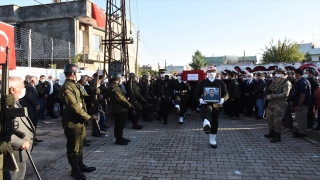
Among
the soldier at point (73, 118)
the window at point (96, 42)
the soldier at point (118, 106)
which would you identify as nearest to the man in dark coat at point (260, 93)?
the soldier at point (118, 106)

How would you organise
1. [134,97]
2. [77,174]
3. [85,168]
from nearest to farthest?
[77,174] → [85,168] → [134,97]

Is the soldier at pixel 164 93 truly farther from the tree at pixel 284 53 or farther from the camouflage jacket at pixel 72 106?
the tree at pixel 284 53

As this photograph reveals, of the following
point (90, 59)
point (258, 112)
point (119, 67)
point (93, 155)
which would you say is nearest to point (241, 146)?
point (93, 155)

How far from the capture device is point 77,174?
4.43 meters

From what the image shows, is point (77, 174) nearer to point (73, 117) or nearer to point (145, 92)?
point (73, 117)

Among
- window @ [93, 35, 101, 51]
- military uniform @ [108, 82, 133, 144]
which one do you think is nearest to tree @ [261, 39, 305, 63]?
window @ [93, 35, 101, 51]

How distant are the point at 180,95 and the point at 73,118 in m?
5.97

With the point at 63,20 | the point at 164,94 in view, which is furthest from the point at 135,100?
the point at 63,20

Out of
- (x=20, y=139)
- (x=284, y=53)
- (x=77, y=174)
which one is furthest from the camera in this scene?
(x=284, y=53)

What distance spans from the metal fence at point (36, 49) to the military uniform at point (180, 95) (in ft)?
19.7

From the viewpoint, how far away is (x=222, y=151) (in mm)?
5984

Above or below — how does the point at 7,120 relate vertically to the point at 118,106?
above

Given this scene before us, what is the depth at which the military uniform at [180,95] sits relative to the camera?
9.80 meters

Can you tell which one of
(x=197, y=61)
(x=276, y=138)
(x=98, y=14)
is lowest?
(x=276, y=138)
